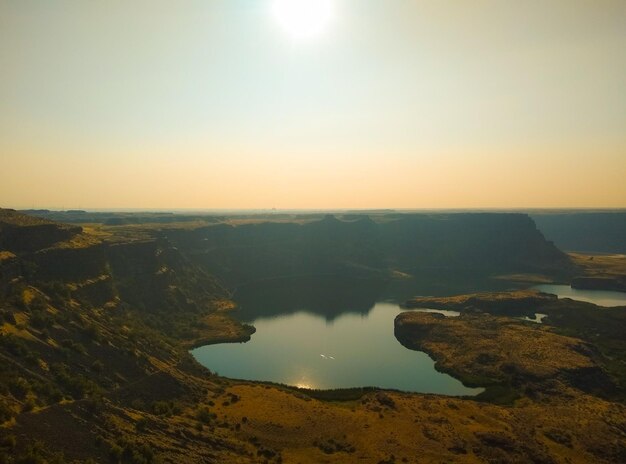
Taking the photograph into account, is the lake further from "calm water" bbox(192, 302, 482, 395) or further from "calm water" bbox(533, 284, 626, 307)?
"calm water" bbox(533, 284, 626, 307)

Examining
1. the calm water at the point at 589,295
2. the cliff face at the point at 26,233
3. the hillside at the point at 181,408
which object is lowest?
the calm water at the point at 589,295

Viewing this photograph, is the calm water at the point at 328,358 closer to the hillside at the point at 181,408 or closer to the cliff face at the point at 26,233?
the hillside at the point at 181,408

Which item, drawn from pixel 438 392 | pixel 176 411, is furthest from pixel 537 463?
pixel 176 411

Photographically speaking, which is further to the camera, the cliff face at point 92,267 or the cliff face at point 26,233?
the cliff face at point 26,233

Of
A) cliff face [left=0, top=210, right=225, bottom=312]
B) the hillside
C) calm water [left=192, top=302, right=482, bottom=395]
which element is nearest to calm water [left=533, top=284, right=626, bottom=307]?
the hillside

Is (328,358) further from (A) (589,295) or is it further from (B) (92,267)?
(A) (589,295)

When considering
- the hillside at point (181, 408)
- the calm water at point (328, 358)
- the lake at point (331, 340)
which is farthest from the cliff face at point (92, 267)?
the calm water at point (328, 358)

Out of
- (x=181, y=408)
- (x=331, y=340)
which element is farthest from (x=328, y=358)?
(x=181, y=408)
